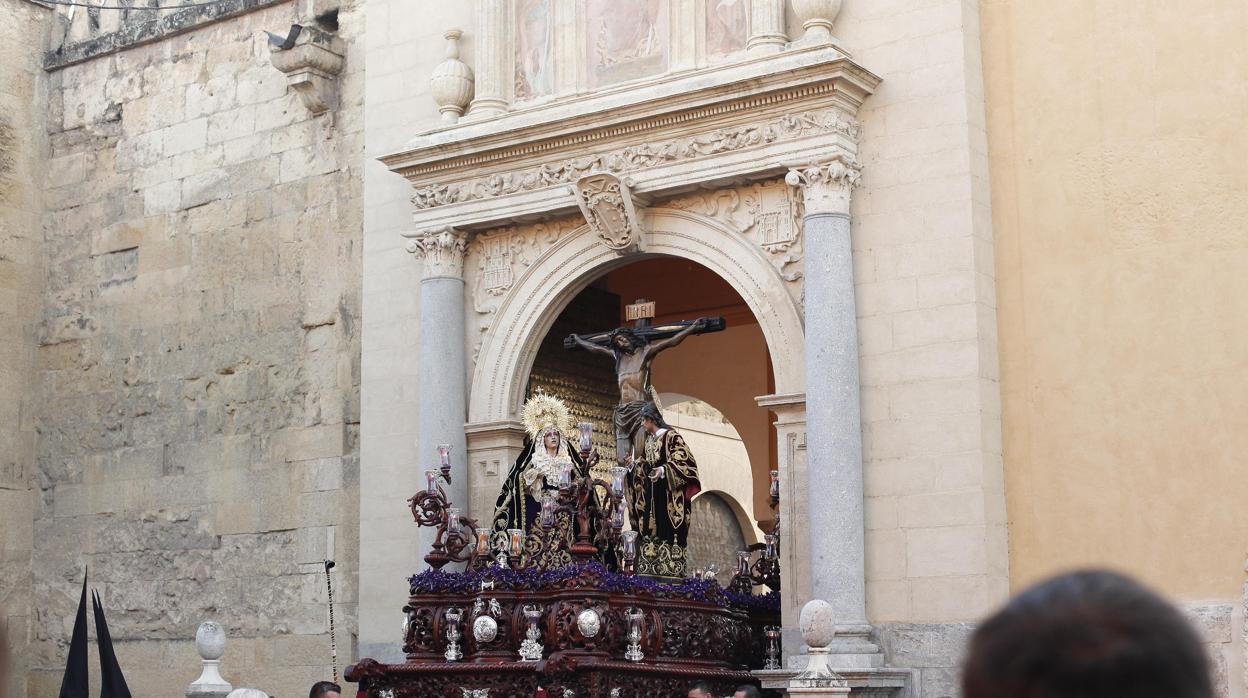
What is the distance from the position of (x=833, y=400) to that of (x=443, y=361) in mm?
3631

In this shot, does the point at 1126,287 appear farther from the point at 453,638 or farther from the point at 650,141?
the point at 453,638

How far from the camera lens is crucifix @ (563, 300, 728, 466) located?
45.1 feet

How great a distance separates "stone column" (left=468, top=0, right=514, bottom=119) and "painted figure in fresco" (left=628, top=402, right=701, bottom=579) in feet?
9.51

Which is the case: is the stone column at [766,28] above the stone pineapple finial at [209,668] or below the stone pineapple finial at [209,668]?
above

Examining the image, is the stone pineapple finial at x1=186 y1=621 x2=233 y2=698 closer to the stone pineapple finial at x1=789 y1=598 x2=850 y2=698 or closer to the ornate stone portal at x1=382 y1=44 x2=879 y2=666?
the ornate stone portal at x1=382 y1=44 x2=879 y2=666

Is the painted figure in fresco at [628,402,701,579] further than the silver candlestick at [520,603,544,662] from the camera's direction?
Yes

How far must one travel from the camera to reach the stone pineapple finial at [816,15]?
499 inches

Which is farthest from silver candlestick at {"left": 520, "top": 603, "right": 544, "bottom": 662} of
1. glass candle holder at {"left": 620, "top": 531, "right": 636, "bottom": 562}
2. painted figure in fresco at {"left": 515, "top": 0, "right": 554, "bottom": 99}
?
painted figure in fresco at {"left": 515, "top": 0, "right": 554, "bottom": 99}

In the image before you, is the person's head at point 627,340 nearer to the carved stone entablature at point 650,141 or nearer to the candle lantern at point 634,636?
the carved stone entablature at point 650,141

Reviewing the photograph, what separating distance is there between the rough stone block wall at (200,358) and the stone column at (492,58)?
191 centimetres

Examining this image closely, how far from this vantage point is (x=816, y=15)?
1275cm

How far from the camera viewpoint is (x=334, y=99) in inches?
632

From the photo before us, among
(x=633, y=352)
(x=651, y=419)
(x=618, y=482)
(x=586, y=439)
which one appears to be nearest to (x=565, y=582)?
(x=618, y=482)

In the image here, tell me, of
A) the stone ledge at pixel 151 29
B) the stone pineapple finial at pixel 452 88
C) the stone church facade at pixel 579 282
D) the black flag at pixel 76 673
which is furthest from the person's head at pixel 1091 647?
the stone ledge at pixel 151 29
